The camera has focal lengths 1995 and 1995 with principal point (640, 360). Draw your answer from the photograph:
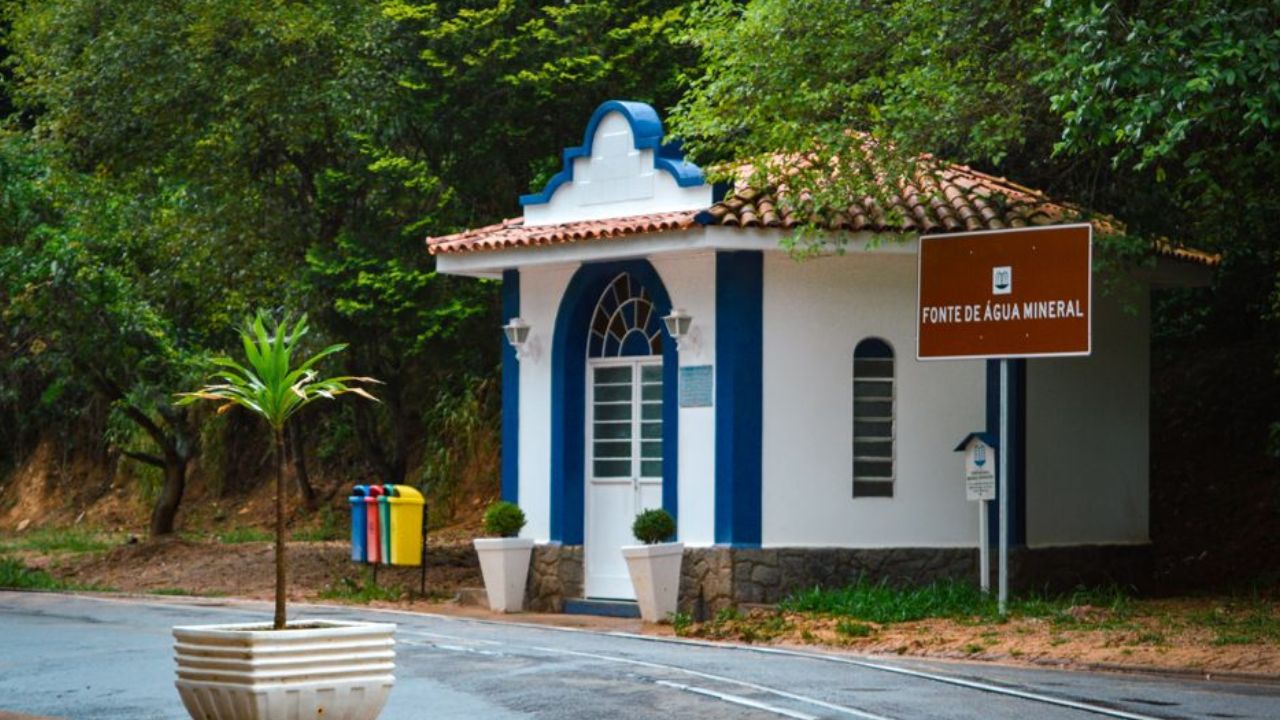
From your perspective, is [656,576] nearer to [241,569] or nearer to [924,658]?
[924,658]

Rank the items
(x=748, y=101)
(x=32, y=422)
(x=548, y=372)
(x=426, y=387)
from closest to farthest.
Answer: (x=748, y=101) → (x=548, y=372) → (x=426, y=387) → (x=32, y=422)

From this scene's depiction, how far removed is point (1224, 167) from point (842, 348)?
14.9 feet

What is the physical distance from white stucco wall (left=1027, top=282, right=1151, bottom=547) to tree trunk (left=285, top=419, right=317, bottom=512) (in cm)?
1511

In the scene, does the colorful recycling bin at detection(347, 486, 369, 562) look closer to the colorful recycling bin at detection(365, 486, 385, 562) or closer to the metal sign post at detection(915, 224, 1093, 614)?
the colorful recycling bin at detection(365, 486, 385, 562)

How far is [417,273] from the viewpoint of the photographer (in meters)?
25.4

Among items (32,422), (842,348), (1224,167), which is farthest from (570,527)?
(32,422)

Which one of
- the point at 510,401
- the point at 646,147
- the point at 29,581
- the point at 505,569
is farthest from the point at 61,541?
the point at 646,147

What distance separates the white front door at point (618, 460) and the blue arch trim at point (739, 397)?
131 centimetres

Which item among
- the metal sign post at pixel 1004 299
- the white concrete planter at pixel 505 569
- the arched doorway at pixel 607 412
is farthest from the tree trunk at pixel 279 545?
the white concrete planter at pixel 505 569

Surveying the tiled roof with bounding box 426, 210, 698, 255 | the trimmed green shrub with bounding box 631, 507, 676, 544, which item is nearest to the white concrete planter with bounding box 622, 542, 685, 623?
the trimmed green shrub with bounding box 631, 507, 676, 544

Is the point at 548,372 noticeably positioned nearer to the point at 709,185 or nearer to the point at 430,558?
the point at 709,185

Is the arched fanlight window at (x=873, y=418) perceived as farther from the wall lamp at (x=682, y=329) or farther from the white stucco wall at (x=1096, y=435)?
the wall lamp at (x=682, y=329)

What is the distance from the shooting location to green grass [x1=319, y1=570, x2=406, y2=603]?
23266 millimetres

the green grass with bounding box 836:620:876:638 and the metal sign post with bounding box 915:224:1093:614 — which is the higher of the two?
the metal sign post with bounding box 915:224:1093:614
